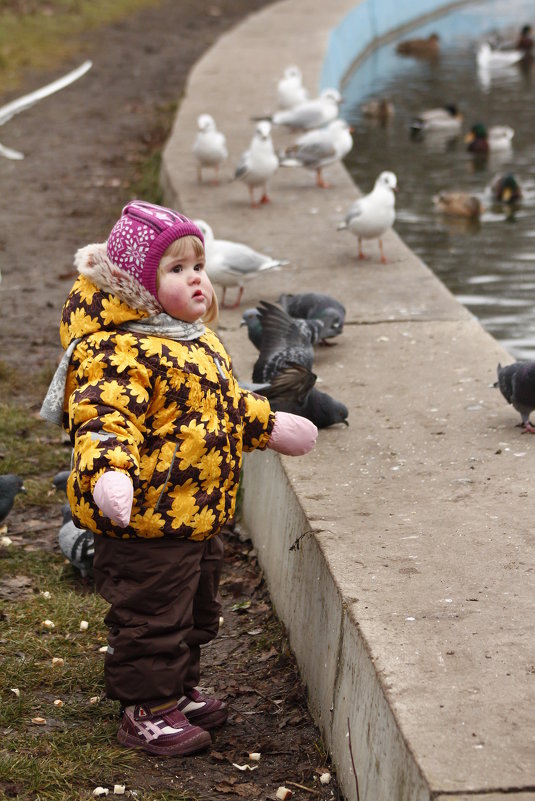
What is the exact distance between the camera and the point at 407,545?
3887mm

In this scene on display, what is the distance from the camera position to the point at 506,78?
1889 centimetres

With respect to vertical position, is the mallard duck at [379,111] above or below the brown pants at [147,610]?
below

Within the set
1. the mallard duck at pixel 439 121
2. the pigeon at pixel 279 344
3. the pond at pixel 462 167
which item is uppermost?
the pigeon at pixel 279 344

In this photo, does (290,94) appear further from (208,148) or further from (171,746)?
(171,746)

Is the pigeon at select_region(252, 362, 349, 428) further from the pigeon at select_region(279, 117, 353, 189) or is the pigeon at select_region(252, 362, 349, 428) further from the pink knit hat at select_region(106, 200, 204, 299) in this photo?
the pigeon at select_region(279, 117, 353, 189)

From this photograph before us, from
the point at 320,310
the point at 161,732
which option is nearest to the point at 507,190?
the point at 320,310

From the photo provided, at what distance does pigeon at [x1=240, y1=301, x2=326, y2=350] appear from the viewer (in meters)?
5.44

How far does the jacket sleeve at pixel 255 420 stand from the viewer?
3.75m

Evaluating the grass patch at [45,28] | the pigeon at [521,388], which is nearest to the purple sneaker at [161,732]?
the pigeon at [521,388]

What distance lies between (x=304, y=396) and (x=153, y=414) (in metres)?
1.52

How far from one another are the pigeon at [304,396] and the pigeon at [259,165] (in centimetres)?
430

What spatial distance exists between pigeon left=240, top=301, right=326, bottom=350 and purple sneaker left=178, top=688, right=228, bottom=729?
1.94 m

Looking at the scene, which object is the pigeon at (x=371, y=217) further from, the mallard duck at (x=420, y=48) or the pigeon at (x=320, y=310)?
the mallard duck at (x=420, y=48)

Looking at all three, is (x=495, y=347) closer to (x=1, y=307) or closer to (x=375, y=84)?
(x=1, y=307)
